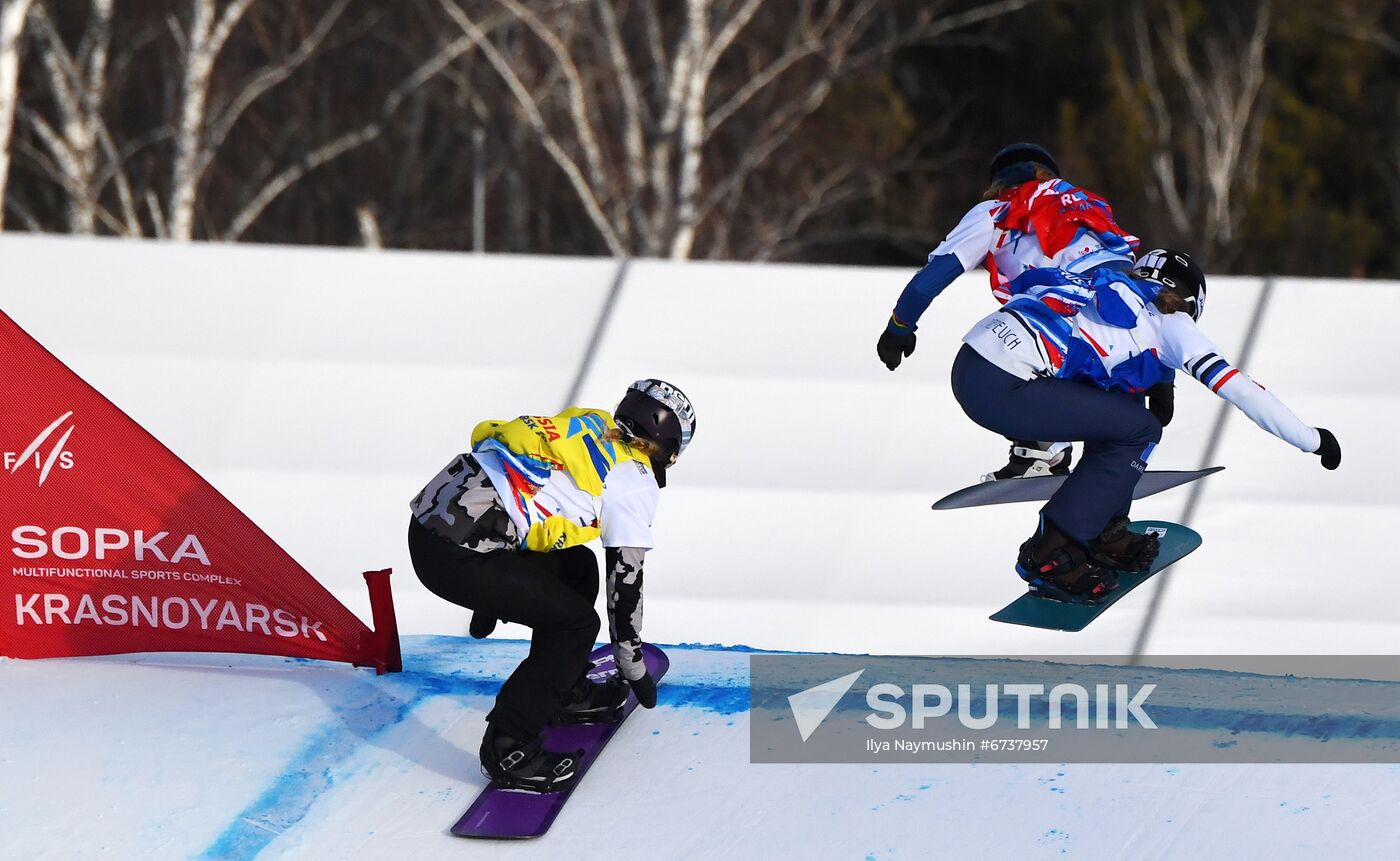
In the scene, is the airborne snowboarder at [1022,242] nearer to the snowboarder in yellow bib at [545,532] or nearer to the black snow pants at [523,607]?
the snowboarder in yellow bib at [545,532]

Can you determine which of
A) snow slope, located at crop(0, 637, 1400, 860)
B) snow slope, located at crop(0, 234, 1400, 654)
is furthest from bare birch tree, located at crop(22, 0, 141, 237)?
snow slope, located at crop(0, 637, 1400, 860)

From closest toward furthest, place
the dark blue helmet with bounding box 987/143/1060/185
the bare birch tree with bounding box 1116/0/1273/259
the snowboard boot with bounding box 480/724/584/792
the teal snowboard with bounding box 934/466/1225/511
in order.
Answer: the snowboard boot with bounding box 480/724/584/792, the dark blue helmet with bounding box 987/143/1060/185, the teal snowboard with bounding box 934/466/1225/511, the bare birch tree with bounding box 1116/0/1273/259

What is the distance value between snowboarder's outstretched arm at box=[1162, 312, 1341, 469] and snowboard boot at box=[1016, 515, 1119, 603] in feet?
2.20

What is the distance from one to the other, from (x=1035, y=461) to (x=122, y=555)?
2832 millimetres

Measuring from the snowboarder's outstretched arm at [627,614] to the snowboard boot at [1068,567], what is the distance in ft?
4.51

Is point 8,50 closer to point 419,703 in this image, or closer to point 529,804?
point 419,703

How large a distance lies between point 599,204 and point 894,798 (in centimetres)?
1206

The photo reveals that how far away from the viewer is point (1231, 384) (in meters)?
4.36

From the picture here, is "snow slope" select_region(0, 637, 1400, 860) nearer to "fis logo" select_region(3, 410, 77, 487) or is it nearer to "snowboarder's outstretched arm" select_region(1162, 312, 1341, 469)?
"fis logo" select_region(3, 410, 77, 487)

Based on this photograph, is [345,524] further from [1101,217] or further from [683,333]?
[1101,217]

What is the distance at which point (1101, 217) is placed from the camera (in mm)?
4672

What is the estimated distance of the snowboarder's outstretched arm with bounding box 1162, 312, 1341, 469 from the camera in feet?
14.2
